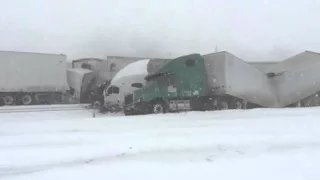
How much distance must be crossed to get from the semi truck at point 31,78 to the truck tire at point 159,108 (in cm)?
1150

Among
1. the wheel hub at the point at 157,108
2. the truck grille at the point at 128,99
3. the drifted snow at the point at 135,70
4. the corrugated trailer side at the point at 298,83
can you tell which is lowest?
the wheel hub at the point at 157,108

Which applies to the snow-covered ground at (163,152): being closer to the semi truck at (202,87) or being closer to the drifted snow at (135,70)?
the semi truck at (202,87)

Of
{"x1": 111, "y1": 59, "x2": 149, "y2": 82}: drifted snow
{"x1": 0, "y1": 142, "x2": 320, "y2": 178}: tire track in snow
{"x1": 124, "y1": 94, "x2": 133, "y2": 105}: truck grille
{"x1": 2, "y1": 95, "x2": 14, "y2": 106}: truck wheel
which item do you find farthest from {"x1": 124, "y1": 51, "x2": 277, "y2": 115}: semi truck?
{"x1": 0, "y1": 142, "x2": 320, "y2": 178}: tire track in snow

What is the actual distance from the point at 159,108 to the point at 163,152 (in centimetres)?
1266

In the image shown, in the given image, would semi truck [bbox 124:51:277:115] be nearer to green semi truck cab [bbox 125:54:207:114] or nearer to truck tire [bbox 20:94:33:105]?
green semi truck cab [bbox 125:54:207:114]

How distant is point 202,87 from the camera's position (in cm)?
2162

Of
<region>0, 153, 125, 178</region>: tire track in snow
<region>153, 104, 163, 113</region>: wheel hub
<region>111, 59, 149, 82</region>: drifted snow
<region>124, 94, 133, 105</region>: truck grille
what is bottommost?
<region>0, 153, 125, 178</region>: tire track in snow

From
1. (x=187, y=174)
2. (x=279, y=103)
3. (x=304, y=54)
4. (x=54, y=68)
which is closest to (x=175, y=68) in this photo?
(x=279, y=103)

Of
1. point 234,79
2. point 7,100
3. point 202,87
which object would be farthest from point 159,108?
point 7,100

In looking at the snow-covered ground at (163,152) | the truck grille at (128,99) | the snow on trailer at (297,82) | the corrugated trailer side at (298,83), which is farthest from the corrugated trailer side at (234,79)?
the snow-covered ground at (163,152)

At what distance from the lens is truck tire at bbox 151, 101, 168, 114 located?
20.5 metres

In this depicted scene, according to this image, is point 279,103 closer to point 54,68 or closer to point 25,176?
point 54,68

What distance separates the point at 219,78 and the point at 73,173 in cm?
1610

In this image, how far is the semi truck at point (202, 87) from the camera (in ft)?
67.7
